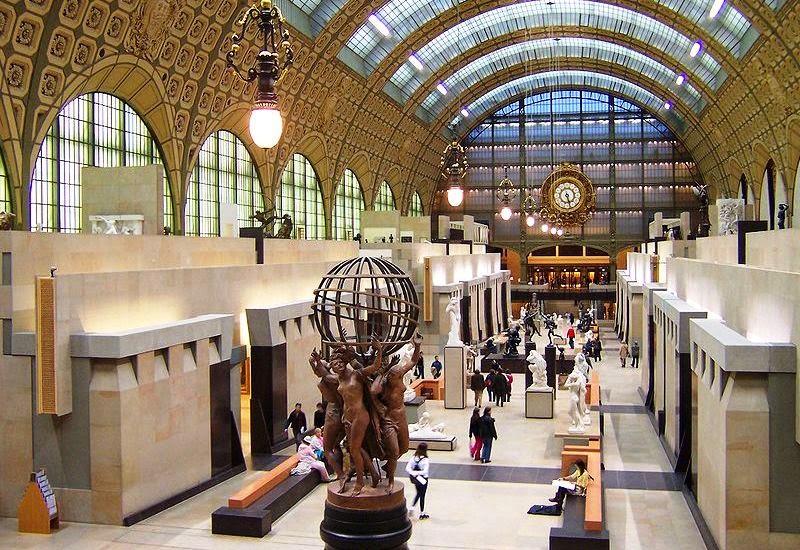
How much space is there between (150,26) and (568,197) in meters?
27.7

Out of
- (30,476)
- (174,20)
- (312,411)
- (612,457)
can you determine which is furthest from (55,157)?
(612,457)

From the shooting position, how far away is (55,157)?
2478 cm

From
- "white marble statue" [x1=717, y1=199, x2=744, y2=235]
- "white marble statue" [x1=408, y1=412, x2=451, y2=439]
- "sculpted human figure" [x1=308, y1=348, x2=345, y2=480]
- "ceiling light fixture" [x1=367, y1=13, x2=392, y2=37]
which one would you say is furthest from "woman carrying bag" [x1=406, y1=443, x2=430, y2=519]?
"ceiling light fixture" [x1=367, y1=13, x2=392, y2=37]

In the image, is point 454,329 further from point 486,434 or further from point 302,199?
point 302,199

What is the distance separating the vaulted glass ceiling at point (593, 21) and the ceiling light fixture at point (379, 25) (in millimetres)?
243

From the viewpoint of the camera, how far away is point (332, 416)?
26.2 feet

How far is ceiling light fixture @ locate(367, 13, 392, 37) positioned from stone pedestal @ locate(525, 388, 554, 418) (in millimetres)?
24714

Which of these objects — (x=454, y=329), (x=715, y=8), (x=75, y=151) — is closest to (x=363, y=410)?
(x=454, y=329)

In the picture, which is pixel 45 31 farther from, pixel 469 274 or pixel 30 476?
pixel 469 274

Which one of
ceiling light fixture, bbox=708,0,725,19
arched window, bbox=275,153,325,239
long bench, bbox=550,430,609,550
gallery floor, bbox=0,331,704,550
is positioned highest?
ceiling light fixture, bbox=708,0,725,19

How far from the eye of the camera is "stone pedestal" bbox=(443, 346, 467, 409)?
2383 centimetres

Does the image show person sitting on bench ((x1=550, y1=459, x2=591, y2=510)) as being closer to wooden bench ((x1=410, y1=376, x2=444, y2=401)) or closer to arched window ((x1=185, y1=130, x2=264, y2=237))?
wooden bench ((x1=410, y1=376, x2=444, y2=401))

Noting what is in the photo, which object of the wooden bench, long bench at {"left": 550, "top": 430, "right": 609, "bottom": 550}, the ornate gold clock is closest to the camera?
long bench at {"left": 550, "top": 430, "right": 609, "bottom": 550}

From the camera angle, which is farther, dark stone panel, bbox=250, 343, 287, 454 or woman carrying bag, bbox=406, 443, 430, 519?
dark stone panel, bbox=250, 343, 287, 454
